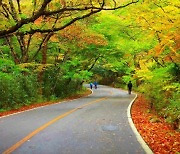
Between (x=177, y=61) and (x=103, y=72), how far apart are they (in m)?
61.1

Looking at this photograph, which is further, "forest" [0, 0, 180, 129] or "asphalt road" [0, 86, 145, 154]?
"forest" [0, 0, 180, 129]

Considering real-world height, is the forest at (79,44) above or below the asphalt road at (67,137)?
above

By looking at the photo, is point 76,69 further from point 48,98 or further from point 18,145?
point 18,145

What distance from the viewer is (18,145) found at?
8.66 meters

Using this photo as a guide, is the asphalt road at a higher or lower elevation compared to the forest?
lower

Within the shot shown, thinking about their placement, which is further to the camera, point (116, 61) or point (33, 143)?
point (116, 61)

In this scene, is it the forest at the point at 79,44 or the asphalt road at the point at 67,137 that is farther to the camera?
the forest at the point at 79,44

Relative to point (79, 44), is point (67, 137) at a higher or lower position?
lower

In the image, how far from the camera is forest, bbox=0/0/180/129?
1291cm

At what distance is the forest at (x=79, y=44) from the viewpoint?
12912 mm

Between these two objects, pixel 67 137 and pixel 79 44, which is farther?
pixel 79 44

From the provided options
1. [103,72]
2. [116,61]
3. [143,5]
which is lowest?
[103,72]

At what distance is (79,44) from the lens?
29.4 meters

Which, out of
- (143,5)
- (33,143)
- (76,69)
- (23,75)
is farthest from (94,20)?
(33,143)
